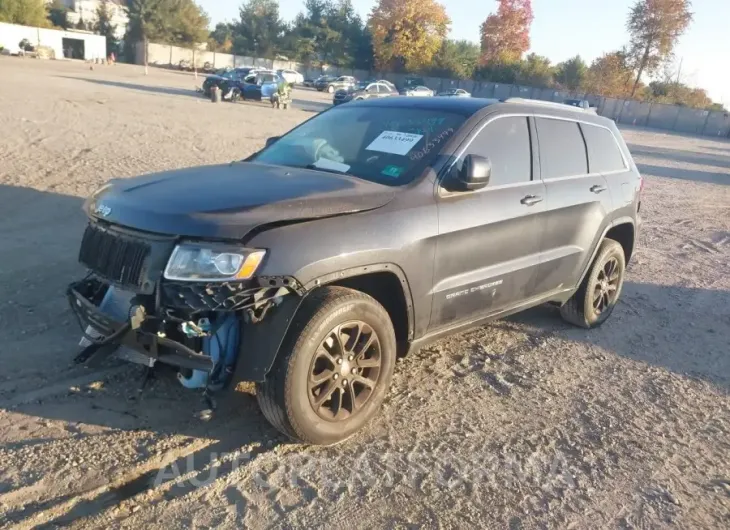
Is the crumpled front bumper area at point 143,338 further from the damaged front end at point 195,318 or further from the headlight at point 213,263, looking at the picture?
the headlight at point 213,263

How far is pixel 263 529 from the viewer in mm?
2781

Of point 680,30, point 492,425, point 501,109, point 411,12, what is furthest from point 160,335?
point 411,12

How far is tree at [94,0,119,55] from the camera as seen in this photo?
73.6 m

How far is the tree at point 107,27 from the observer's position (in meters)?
73.6

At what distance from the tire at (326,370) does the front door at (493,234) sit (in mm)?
509

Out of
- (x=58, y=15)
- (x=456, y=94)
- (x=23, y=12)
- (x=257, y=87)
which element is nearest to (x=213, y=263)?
(x=456, y=94)

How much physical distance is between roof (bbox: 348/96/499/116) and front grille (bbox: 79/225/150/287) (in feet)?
7.22

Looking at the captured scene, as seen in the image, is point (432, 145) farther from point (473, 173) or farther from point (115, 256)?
point (115, 256)

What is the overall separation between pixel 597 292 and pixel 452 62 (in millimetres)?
67380

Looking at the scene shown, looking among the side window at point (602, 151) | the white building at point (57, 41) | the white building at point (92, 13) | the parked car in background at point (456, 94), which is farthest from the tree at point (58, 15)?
the side window at point (602, 151)

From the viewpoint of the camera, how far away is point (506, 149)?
435 cm

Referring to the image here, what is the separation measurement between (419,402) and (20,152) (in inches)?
373

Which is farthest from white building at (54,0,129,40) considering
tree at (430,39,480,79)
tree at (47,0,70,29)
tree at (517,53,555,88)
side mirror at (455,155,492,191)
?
side mirror at (455,155,492,191)

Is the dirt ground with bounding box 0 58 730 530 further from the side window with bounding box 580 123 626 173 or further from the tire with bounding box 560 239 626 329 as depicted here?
the side window with bounding box 580 123 626 173
